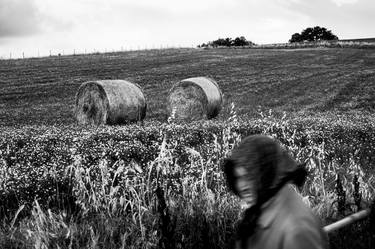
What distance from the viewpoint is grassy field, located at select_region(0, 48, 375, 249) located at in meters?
6.35

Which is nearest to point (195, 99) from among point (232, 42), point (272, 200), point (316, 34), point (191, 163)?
point (191, 163)

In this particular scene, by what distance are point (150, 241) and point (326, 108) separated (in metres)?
18.1

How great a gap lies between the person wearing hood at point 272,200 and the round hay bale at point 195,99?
17055mm

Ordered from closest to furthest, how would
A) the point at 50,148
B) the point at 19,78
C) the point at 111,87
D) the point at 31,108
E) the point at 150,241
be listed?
the point at 150,241
the point at 50,148
the point at 111,87
the point at 31,108
the point at 19,78

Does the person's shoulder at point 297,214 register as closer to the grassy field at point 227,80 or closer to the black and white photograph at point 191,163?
the black and white photograph at point 191,163

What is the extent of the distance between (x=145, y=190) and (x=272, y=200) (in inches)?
206

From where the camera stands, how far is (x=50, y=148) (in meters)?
11.7

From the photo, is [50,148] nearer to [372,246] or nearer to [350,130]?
[350,130]

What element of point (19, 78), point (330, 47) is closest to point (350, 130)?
point (19, 78)

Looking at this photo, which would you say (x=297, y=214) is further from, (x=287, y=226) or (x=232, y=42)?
(x=232, y=42)

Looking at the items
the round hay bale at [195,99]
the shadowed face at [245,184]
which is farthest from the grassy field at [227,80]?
the shadowed face at [245,184]

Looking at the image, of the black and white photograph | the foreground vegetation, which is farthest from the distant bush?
the foreground vegetation

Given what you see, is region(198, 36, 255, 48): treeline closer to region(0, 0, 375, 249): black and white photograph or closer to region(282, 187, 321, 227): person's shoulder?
region(0, 0, 375, 249): black and white photograph

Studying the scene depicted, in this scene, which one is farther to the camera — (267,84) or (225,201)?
(267,84)
